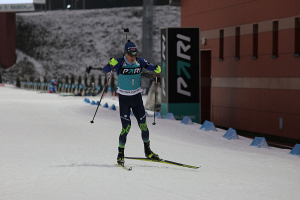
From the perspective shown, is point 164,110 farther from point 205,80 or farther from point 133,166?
point 133,166

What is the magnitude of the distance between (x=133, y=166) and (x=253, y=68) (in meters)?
8.99

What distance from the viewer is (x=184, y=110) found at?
15703mm

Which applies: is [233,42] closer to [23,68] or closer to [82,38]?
[82,38]

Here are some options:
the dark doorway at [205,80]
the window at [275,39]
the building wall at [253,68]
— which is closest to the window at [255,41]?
the building wall at [253,68]

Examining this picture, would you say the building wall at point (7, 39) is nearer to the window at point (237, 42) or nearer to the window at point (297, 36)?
the window at point (237, 42)

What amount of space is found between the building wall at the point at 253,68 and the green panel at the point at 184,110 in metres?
1.72

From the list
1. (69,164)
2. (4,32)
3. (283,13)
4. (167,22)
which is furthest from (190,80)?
(4,32)

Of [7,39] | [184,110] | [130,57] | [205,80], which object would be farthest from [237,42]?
[7,39]

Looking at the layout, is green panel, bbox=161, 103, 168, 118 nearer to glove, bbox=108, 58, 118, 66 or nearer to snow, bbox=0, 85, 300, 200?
snow, bbox=0, 85, 300, 200

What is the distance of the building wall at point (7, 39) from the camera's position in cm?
4303

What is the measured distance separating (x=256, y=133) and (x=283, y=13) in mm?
4283

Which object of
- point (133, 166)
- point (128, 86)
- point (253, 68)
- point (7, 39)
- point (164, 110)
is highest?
point (7, 39)

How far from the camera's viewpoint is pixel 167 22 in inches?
1612

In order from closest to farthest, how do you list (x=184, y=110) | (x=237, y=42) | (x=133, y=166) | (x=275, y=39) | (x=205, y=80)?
(x=133, y=166), (x=275, y=39), (x=184, y=110), (x=237, y=42), (x=205, y=80)
